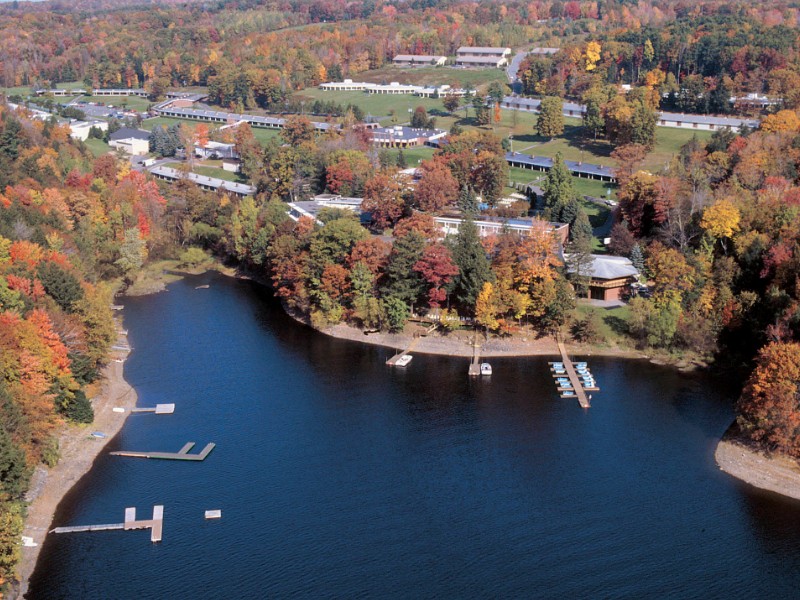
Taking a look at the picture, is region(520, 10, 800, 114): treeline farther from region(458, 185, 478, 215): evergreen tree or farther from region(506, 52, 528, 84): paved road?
region(458, 185, 478, 215): evergreen tree

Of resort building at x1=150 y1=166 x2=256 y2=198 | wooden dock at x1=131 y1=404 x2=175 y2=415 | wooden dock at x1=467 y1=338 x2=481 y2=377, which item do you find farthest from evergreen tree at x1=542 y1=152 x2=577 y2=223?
wooden dock at x1=131 y1=404 x2=175 y2=415

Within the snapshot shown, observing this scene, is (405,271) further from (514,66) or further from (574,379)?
(514,66)

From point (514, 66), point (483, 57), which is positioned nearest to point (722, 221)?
point (514, 66)

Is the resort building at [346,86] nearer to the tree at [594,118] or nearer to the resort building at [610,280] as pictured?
the tree at [594,118]

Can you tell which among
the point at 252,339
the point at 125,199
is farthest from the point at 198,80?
the point at 252,339

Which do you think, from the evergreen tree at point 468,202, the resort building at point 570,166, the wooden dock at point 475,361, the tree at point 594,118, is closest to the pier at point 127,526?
the wooden dock at point 475,361

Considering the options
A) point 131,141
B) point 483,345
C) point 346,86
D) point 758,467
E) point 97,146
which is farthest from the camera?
point 346,86
